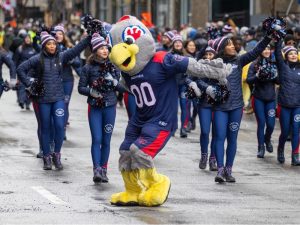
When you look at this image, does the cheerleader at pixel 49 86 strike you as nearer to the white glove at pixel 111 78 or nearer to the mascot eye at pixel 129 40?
the white glove at pixel 111 78

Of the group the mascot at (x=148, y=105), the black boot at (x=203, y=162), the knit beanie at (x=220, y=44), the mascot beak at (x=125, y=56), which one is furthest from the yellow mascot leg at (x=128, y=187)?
the black boot at (x=203, y=162)

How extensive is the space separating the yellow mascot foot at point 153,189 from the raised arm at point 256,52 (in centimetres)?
264

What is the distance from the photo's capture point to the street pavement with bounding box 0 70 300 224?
11.1 meters

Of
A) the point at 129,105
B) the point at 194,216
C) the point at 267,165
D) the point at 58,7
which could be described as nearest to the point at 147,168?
the point at 194,216

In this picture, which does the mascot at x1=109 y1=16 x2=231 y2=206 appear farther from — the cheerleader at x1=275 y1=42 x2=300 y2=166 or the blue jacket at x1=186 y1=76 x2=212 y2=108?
the cheerleader at x1=275 y1=42 x2=300 y2=166

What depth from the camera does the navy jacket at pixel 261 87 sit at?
17422mm

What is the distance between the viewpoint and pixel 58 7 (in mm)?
73125

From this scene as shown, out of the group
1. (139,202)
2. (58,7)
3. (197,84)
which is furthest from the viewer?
(58,7)

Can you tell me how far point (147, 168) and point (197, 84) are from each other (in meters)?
3.22

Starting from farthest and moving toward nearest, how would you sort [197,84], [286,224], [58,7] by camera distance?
1. [58,7]
2. [197,84]
3. [286,224]

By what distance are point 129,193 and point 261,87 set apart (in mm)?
5786

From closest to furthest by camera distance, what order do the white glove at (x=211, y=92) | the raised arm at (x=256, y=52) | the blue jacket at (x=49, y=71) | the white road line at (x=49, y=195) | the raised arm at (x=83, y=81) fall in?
the white road line at (x=49, y=195)
the white glove at (x=211, y=92)
the raised arm at (x=256, y=52)
the raised arm at (x=83, y=81)
the blue jacket at (x=49, y=71)

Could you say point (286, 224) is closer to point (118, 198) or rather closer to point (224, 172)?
point (118, 198)

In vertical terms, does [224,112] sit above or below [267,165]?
above
